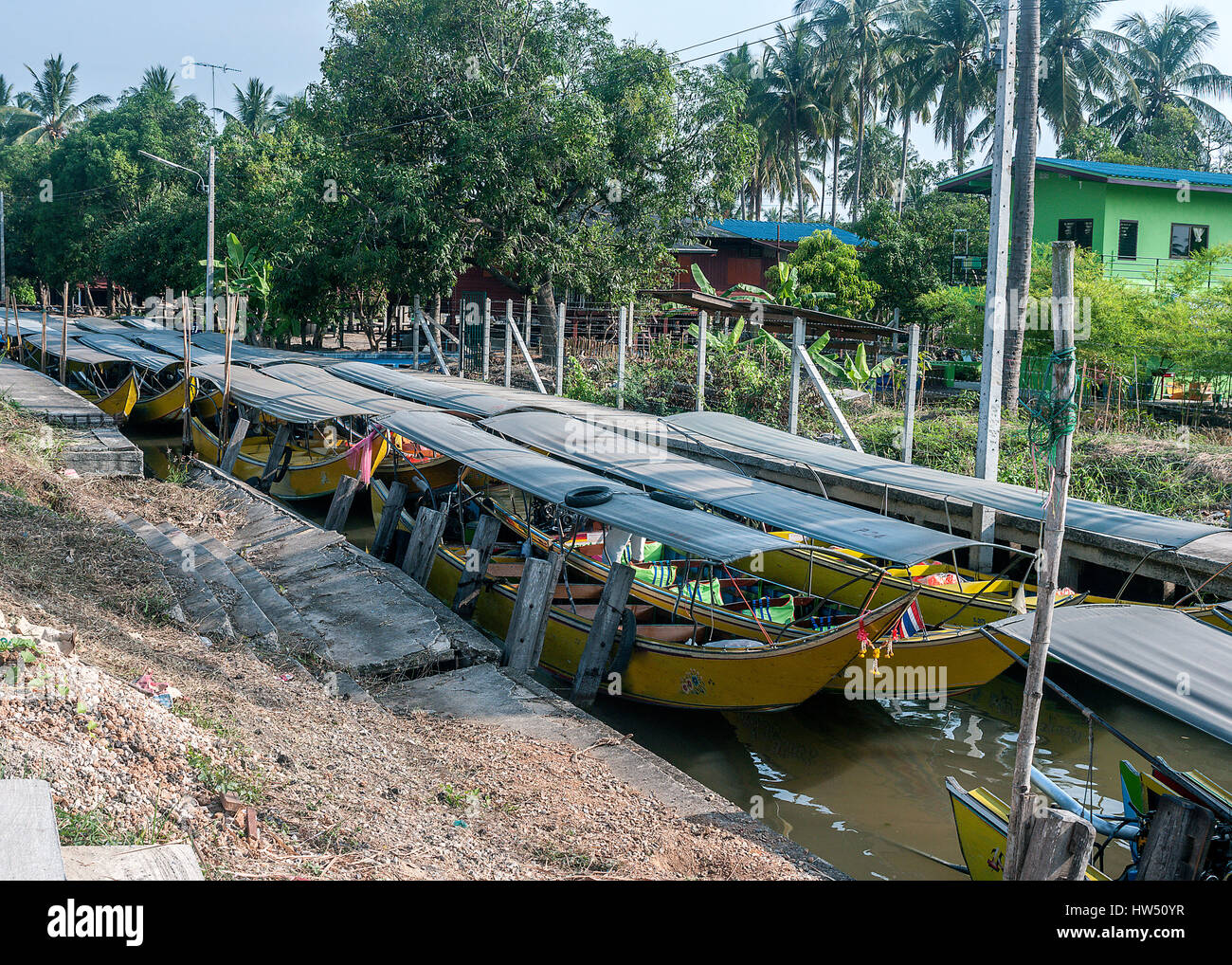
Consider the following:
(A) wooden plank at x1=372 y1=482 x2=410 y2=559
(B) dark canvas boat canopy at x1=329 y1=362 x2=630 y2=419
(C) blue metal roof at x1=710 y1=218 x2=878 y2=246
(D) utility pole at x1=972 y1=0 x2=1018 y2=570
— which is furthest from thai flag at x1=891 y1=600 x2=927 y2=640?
(C) blue metal roof at x1=710 y1=218 x2=878 y2=246

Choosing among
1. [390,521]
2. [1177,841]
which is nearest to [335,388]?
[390,521]

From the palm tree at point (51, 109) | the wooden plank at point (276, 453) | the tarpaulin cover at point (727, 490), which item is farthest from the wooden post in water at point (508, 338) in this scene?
the palm tree at point (51, 109)

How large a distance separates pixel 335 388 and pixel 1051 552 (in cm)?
1567

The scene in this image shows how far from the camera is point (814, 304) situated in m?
26.4

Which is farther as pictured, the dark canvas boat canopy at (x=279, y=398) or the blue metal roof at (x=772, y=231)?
the blue metal roof at (x=772, y=231)

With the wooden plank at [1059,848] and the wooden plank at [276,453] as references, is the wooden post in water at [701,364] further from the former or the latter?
the wooden plank at [1059,848]

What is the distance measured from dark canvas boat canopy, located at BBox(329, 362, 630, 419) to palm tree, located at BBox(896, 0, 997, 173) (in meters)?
27.9

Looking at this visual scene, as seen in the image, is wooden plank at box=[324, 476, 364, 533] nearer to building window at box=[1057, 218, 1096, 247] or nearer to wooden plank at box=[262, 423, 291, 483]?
wooden plank at box=[262, 423, 291, 483]

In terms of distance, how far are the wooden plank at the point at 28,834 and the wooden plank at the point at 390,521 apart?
9.74 metres

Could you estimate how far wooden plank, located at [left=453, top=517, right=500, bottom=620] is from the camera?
11.7 meters

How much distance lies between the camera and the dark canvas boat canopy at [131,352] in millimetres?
24000

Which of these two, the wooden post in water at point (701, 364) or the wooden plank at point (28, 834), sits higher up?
the wooden post in water at point (701, 364)
